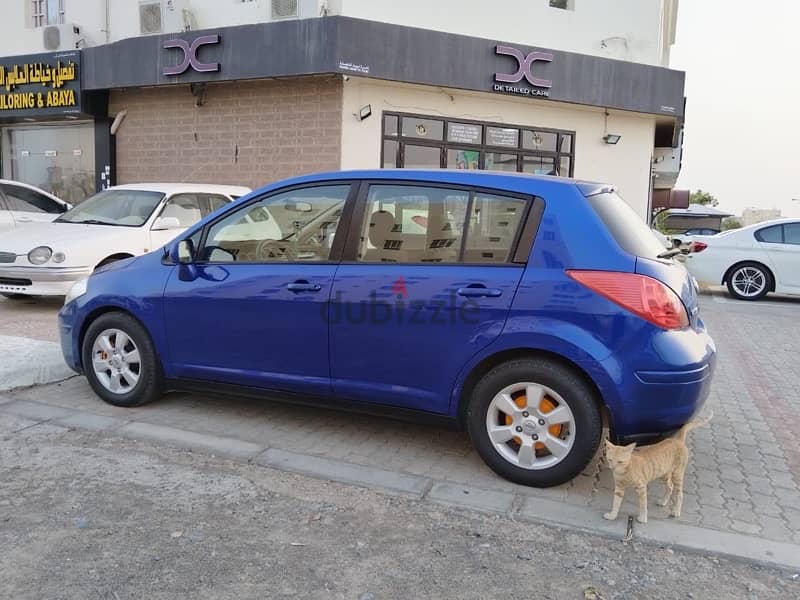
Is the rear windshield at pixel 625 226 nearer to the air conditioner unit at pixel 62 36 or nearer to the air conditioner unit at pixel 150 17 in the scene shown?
the air conditioner unit at pixel 150 17

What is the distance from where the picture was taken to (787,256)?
1164 cm

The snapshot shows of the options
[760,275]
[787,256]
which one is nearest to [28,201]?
[760,275]

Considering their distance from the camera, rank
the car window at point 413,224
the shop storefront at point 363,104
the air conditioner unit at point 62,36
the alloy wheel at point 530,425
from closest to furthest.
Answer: the alloy wheel at point 530,425 → the car window at point 413,224 → the shop storefront at point 363,104 → the air conditioner unit at point 62,36

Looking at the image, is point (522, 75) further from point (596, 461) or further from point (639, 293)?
point (639, 293)

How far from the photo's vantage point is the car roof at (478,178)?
386cm

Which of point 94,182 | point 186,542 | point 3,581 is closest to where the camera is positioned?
point 3,581

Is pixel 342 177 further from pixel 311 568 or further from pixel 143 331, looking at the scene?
pixel 311 568

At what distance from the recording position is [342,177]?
4270mm

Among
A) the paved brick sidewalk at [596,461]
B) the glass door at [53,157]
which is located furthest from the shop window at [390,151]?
the paved brick sidewalk at [596,461]

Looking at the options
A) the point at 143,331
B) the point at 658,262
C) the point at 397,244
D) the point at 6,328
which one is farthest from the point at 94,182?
the point at 658,262

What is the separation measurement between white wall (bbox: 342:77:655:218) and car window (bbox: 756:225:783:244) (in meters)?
3.77

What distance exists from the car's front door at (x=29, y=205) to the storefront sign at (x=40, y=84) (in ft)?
14.7

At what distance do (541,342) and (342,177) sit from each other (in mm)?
1584

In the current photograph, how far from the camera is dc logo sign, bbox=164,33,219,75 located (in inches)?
500
